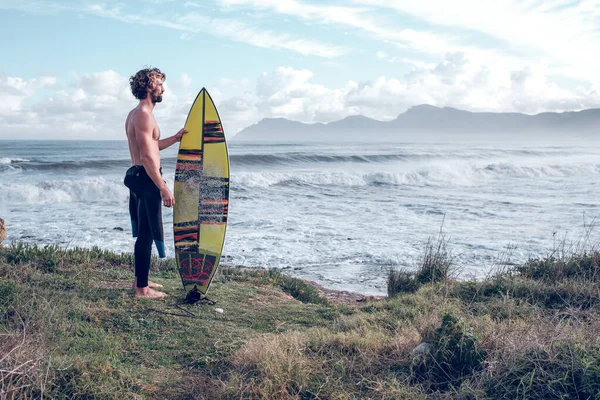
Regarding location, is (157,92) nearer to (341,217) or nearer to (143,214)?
(143,214)

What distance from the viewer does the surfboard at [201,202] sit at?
16.4 feet

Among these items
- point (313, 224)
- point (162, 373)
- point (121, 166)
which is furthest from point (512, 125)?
point (162, 373)

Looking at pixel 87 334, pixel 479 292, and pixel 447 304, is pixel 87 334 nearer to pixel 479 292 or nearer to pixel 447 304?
pixel 447 304

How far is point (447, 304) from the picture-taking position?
4.53 m

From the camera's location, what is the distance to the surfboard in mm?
4992

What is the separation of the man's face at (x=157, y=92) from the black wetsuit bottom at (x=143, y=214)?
0.63 m

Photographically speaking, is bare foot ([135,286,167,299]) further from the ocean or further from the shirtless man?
the ocean

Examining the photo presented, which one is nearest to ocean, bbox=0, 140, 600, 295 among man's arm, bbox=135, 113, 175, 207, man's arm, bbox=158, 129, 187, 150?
man's arm, bbox=158, 129, 187, 150

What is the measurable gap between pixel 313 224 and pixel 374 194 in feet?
23.8

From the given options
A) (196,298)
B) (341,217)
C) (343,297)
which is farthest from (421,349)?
(341,217)

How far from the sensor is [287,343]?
3408 millimetres

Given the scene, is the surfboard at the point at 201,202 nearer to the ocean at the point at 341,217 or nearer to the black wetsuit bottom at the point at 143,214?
the black wetsuit bottom at the point at 143,214

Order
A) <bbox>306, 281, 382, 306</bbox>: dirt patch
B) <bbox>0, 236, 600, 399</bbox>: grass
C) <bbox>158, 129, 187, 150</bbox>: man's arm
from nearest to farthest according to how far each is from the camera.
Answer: <bbox>0, 236, 600, 399</bbox>: grass
<bbox>158, 129, 187, 150</bbox>: man's arm
<bbox>306, 281, 382, 306</bbox>: dirt patch

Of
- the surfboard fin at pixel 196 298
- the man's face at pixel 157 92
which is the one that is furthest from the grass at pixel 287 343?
the man's face at pixel 157 92
